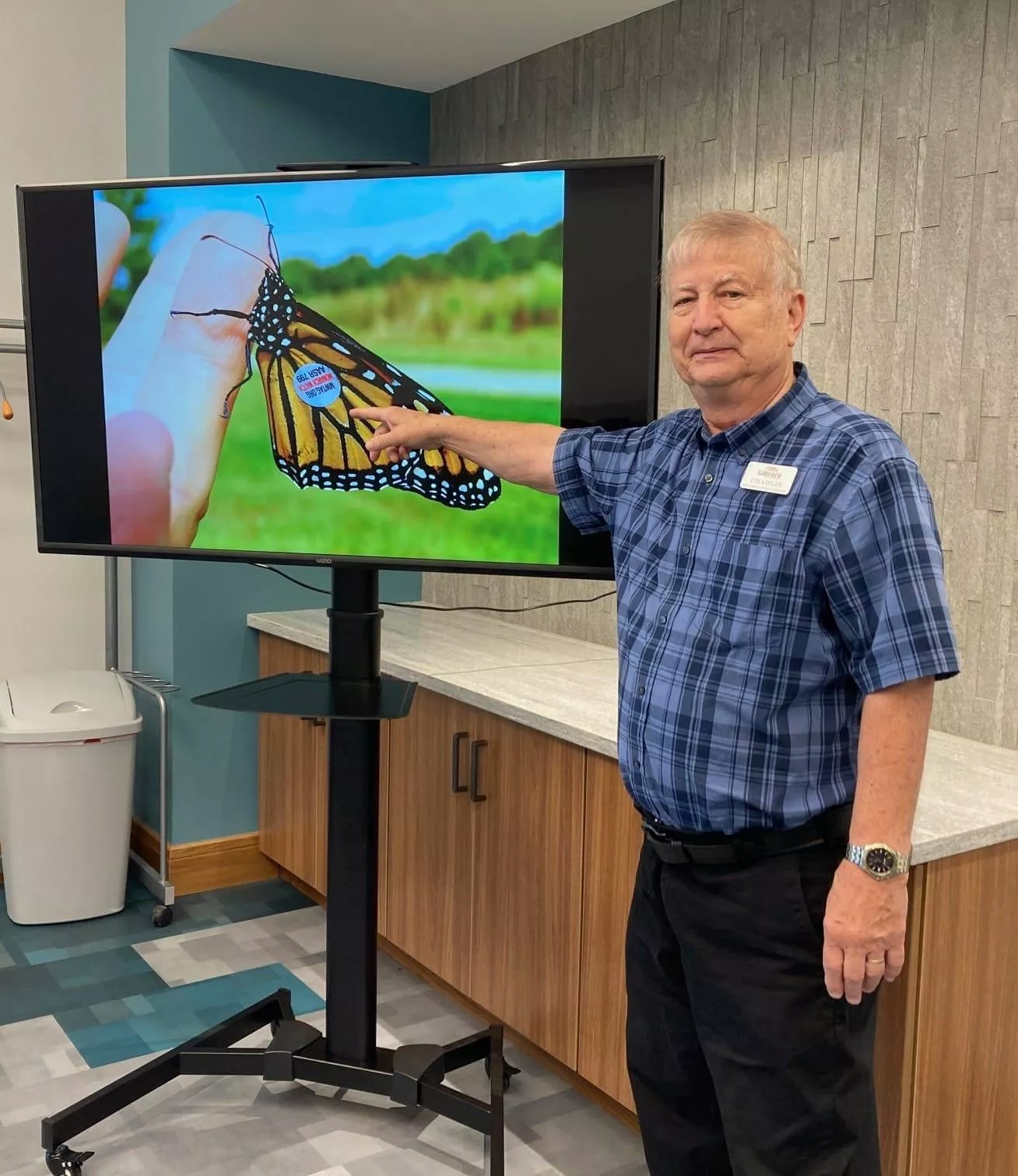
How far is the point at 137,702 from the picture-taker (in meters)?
3.67

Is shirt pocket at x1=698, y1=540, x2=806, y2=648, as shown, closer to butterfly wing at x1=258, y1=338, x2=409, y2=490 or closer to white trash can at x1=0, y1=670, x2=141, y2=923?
butterfly wing at x1=258, y1=338, x2=409, y2=490

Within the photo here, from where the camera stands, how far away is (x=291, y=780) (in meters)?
3.42

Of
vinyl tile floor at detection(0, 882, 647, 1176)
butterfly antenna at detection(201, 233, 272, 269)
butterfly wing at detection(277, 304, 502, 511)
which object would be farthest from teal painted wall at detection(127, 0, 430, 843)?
butterfly wing at detection(277, 304, 502, 511)

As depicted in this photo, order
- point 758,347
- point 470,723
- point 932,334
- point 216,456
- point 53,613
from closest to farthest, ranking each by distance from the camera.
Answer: point 758,347
point 216,456
point 932,334
point 470,723
point 53,613

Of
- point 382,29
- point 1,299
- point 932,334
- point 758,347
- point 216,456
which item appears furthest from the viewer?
point 1,299

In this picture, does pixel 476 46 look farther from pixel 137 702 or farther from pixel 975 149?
pixel 137 702

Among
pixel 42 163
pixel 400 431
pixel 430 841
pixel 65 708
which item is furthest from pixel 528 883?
pixel 42 163

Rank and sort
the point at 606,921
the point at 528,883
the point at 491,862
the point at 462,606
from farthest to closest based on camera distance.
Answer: the point at 462,606 → the point at 491,862 → the point at 528,883 → the point at 606,921

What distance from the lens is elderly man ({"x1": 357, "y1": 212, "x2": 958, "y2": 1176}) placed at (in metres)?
1.46

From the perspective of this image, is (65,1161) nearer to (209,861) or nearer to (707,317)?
(209,861)

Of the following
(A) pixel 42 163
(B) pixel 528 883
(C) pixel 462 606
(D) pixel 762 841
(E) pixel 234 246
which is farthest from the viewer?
(C) pixel 462 606

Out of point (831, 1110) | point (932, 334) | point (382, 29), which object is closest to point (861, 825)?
point (831, 1110)

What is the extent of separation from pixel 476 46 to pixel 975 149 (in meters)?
1.52

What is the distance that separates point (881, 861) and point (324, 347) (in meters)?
1.25
